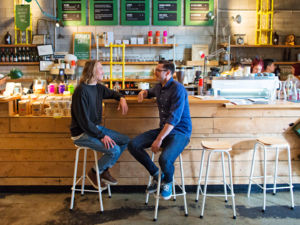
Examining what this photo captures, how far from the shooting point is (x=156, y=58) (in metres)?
6.77

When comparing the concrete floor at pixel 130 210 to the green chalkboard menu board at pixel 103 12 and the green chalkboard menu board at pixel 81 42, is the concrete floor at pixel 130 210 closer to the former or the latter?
the green chalkboard menu board at pixel 81 42

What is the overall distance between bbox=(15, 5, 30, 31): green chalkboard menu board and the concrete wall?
31 centimetres

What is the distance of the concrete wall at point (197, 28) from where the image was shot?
672 centimetres

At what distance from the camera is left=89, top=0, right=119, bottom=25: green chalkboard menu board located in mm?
6707

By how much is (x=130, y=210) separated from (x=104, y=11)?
191 inches

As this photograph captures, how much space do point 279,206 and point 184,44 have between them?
442cm

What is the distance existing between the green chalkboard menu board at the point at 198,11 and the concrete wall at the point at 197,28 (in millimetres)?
126

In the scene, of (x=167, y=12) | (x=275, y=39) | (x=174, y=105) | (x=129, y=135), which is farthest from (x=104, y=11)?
(x=174, y=105)

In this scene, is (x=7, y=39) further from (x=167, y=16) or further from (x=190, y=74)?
(x=190, y=74)

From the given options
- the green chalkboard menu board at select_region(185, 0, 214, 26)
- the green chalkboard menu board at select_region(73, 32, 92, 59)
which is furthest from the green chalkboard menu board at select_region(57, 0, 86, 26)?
the green chalkboard menu board at select_region(185, 0, 214, 26)

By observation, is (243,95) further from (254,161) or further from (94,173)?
(94,173)

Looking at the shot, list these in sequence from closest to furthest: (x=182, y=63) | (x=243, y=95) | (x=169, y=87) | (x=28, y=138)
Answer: (x=169, y=87) → (x=28, y=138) → (x=243, y=95) → (x=182, y=63)

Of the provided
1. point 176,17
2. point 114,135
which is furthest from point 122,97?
point 176,17

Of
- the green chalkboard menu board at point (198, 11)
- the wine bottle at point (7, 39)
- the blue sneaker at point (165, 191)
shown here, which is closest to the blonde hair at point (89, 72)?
the blue sneaker at point (165, 191)
